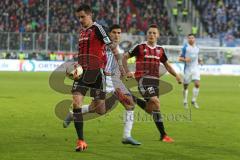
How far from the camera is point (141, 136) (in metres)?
11.9

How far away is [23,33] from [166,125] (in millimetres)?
29651

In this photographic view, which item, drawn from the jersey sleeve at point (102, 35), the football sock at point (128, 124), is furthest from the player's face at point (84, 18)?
the football sock at point (128, 124)

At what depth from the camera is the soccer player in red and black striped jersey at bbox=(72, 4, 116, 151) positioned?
32.8 ft

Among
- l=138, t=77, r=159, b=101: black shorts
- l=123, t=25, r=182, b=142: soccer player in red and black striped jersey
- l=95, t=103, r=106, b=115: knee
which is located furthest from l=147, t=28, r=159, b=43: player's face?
l=95, t=103, r=106, b=115: knee

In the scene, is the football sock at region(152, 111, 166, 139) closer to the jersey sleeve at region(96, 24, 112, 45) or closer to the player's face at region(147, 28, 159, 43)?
the player's face at region(147, 28, 159, 43)

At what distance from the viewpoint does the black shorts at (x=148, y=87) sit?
11375mm

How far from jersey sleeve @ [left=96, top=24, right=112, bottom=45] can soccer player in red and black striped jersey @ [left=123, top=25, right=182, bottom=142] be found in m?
1.42

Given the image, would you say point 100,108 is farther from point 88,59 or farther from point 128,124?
point 88,59

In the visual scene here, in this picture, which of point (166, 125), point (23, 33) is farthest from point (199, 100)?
point (23, 33)

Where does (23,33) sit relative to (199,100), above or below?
above

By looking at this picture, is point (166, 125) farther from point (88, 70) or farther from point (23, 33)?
point (23, 33)

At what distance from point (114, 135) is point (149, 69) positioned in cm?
151

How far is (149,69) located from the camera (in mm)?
11727

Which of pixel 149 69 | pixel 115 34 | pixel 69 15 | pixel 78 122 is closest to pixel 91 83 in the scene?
pixel 78 122
